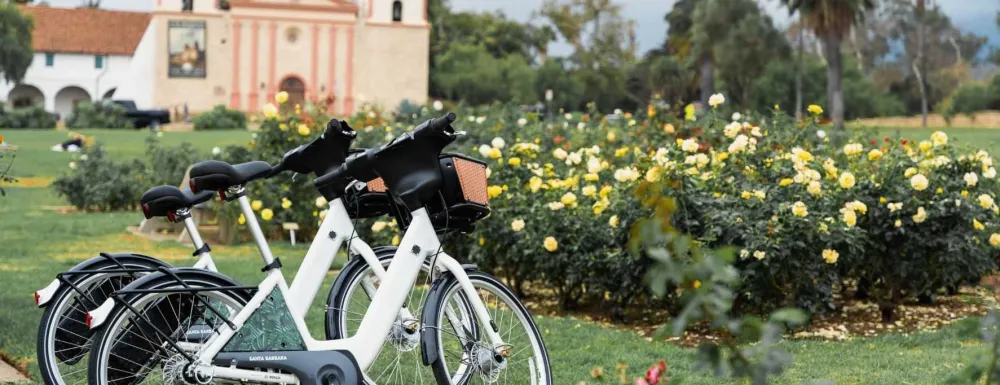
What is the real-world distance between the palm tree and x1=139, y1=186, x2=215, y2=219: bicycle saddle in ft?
122

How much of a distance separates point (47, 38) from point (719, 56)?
38652mm

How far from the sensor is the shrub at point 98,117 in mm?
46781

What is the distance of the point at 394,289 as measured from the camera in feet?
12.9

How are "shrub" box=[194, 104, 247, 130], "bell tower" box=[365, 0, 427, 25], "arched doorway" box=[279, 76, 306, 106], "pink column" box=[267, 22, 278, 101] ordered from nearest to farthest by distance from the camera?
"shrub" box=[194, 104, 247, 130] → "arched doorway" box=[279, 76, 306, 106] → "pink column" box=[267, 22, 278, 101] → "bell tower" box=[365, 0, 427, 25]

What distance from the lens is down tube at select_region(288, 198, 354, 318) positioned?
399 centimetres

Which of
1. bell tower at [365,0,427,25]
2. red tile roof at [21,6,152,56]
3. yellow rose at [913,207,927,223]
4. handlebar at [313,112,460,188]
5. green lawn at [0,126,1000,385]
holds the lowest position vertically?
green lawn at [0,126,1000,385]

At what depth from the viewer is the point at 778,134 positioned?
830 centimetres

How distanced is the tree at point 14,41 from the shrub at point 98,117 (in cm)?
971

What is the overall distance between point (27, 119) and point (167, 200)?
45428 millimetres

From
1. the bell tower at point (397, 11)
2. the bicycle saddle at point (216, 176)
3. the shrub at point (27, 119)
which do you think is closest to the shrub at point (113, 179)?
the bicycle saddle at point (216, 176)

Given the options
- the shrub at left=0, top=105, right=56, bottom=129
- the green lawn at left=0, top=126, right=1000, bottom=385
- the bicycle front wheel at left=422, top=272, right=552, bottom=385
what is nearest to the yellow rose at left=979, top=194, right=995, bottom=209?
the green lawn at left=0, top=126, right=1000, bottom=385

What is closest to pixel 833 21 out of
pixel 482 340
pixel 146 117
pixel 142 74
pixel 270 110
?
pixel 146 117

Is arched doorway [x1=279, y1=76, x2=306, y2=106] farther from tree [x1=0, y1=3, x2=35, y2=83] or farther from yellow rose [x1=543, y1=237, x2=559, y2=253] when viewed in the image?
yellow rose [x1=543, y1=237, x2=559, y2=253]

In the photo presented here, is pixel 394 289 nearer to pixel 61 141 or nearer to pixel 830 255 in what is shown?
pixel 830 255
